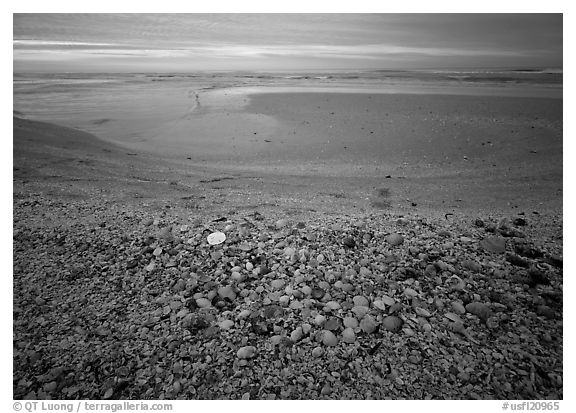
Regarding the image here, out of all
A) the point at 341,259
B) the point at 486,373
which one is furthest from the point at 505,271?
the point at 341,259

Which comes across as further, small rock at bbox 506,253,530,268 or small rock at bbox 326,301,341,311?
small rock at bbox 506,253,530,268

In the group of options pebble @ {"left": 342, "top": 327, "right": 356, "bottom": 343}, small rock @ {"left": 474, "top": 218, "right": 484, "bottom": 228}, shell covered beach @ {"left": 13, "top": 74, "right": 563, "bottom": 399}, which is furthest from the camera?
small rock @ {"left": 474, "top": 218, "right": 484, "bottom": 228}

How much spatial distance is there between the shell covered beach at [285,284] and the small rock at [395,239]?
0.7 inches

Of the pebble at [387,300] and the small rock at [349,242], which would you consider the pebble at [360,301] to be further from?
the small rock at [349,242]

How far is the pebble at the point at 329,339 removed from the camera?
1804mm

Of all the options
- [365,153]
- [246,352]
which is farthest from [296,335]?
[365,153]

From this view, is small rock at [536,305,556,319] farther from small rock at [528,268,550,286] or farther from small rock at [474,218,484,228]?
small rock at [474,218,484,228]

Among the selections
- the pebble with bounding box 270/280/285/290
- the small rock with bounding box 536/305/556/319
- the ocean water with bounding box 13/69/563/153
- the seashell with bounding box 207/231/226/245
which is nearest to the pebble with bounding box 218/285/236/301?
the pebble with bounding box 270/280/285/290

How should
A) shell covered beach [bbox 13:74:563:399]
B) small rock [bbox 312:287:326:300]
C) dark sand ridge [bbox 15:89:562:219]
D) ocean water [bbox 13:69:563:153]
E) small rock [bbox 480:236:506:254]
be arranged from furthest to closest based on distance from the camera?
ocean water [bbox 13:69:563:153] < dark sand ridge [bbox 15:89:562:219] < small rock [bbox 480:236:506:254] < small rock [bbox 312:287:326:300] < shell covered beach [bbox 13:74:563:399]

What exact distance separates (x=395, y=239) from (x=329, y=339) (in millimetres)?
1017

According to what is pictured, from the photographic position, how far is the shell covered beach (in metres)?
1.71

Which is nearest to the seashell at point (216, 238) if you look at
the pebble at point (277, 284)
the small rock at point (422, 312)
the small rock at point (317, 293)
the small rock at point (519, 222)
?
the pebble at point (277, 284)

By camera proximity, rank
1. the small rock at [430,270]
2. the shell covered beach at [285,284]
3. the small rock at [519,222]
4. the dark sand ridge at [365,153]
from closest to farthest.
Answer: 1. the shell covered beach at [285,284]
2. the small rock at [430,270]
3. the small rock at [519,222]
4. the dark sand ridge at [365,153]

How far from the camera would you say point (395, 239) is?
2.51 metres
